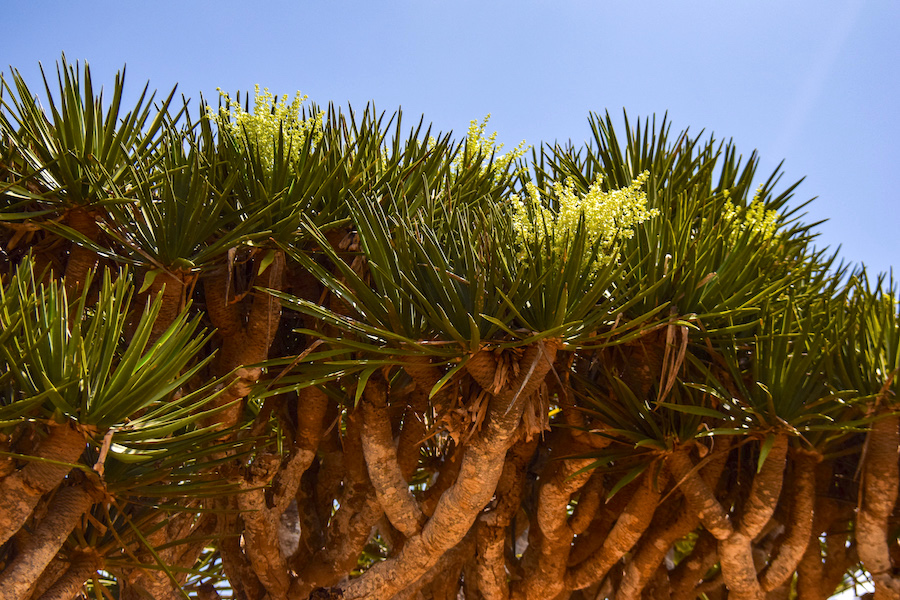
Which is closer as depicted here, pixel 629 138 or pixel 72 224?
pixel 72 224

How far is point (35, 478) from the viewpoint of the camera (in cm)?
220

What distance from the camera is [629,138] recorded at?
3973 millimetres

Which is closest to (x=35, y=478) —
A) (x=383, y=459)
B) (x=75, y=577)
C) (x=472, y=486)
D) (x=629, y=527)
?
(x=75, y=577)

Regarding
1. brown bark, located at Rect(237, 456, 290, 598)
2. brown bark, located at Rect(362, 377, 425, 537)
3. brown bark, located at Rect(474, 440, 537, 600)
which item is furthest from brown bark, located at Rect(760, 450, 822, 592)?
brown bark, located at Rect(237, 456, 290, 598)

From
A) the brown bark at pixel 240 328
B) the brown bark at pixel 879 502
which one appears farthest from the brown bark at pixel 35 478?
the brown bark at pixel 879 502

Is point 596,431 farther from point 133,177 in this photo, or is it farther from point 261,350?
point 133,177

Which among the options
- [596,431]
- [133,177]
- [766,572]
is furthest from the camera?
[766,572]

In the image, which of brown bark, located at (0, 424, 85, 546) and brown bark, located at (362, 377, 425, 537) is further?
brown bark, located at (362, 377, 425, 537)

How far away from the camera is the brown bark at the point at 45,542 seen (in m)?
2.18

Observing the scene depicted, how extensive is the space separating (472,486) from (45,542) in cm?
A: 138

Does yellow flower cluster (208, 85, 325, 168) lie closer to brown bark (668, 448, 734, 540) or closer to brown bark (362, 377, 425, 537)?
brown bark (362, 377, 425, 537)

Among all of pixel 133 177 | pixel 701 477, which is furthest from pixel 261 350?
pixel 701 477

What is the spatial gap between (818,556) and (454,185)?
2279mm

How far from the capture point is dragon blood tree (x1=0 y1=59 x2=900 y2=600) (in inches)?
93.0
